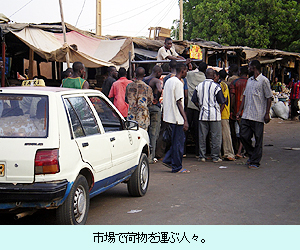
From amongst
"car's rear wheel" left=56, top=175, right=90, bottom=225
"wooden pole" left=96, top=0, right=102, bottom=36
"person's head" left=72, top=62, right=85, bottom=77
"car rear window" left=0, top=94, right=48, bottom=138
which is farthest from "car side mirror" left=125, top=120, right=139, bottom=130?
"wooden pole" left=96, top=0, right=102, bottom=36

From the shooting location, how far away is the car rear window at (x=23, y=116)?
4.30 metres

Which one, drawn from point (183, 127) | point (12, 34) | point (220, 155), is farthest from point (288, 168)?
point (12, 34)

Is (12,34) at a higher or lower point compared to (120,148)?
higher

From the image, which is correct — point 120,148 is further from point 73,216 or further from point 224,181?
point 224,181

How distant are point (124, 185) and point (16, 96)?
10.9ft

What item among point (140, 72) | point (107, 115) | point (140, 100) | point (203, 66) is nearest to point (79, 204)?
point (107, 115)

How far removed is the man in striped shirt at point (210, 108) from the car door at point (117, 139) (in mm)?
3358

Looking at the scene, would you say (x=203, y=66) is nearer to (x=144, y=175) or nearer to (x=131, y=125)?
(x=144, y=175)

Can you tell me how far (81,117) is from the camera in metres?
4.91

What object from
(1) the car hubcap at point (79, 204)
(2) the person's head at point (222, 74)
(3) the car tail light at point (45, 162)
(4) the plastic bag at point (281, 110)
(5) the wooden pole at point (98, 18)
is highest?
(5) the wooden pole at point (98, 18)

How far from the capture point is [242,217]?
5246mm

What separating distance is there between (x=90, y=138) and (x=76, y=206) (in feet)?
2.57

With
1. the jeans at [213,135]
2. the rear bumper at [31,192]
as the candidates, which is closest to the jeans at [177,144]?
the jeans at [213,135]

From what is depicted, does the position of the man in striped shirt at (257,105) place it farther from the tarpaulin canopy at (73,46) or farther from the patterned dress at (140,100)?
the tarpaulin canopy at (73,46)
